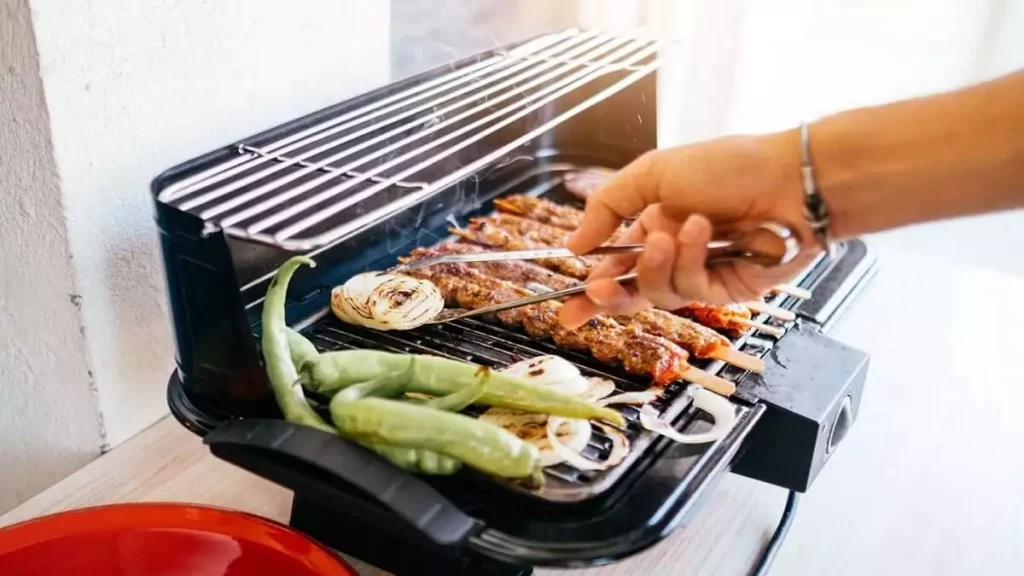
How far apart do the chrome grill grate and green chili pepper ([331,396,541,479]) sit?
175 mm

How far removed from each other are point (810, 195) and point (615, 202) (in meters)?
0.19

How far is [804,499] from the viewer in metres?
1.13

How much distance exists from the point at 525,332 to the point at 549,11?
912mm

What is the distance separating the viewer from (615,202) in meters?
0.92

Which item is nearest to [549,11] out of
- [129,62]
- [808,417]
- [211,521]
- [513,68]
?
[513,68]

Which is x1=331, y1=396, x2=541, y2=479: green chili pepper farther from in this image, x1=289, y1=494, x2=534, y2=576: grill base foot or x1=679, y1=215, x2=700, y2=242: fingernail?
x1=679, y1=215, x2=700, y2=242: fingernail

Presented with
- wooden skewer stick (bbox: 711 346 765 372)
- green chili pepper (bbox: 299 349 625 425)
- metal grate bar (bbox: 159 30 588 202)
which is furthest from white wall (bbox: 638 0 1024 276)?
green chili pepper (bbox: 299 349 625 425)

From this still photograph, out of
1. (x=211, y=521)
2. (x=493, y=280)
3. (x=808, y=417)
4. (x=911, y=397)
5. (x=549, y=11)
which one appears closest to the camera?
(x=211, y=521)

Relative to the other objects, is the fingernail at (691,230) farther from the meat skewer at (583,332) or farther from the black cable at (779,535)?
the black cable at (779,535)

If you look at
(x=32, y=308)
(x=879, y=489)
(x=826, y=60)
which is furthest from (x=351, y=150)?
(x=826, y=60)

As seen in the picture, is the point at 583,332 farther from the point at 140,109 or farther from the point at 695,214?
the point at 140,109

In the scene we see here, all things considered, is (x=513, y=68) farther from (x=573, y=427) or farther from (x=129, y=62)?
(x=573, y=427)

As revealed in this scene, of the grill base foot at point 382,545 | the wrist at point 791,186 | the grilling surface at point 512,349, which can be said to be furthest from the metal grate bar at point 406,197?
the wrist at point 791,186

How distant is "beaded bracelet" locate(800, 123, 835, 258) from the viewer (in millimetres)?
820
